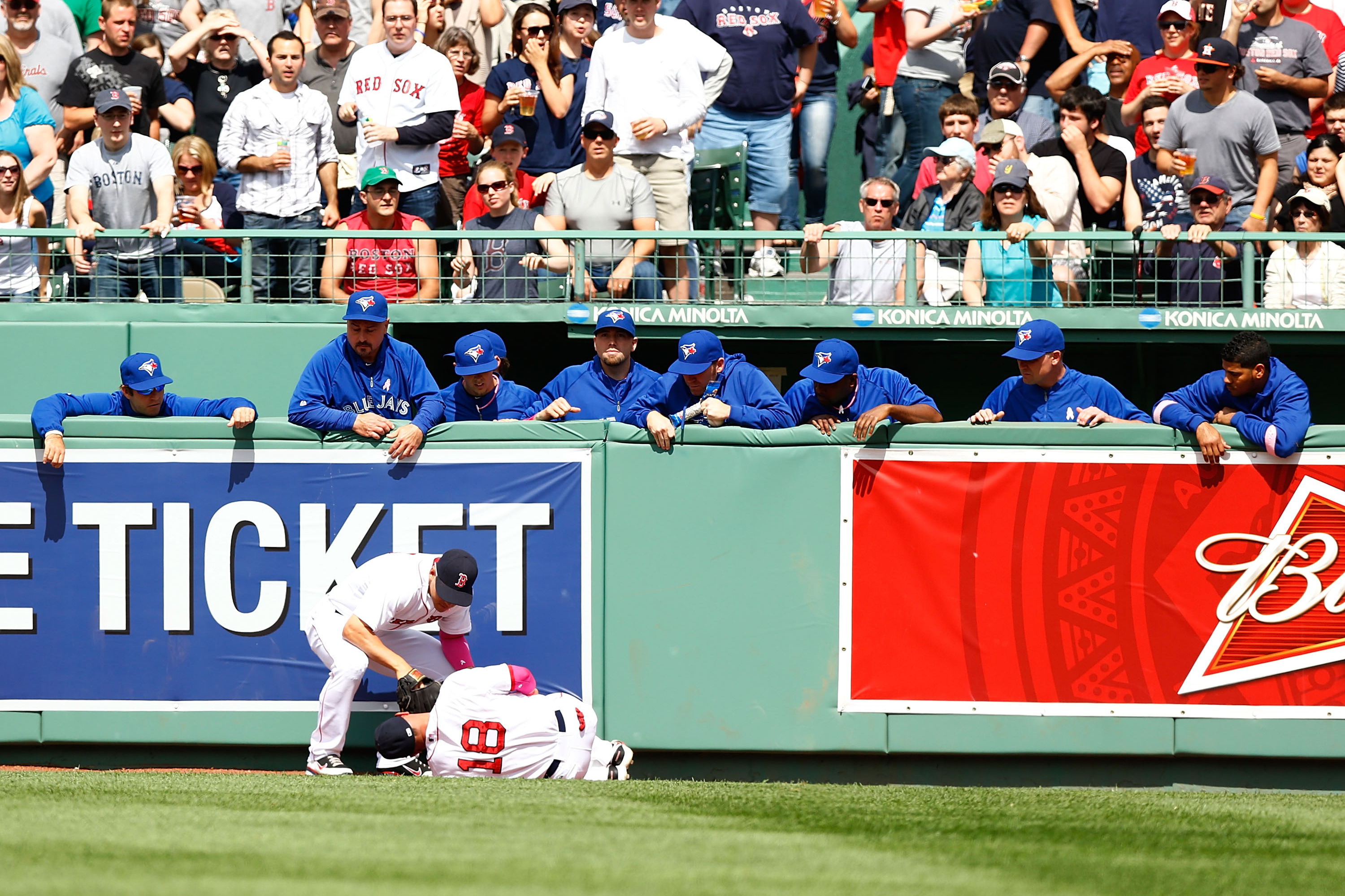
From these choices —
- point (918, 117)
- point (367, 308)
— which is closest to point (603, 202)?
point (367, 308)

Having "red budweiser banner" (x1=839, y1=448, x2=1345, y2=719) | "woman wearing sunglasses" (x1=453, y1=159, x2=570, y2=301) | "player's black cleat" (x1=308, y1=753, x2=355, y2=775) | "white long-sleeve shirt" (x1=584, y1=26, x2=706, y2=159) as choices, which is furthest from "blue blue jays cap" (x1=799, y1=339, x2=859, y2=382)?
"white long-sleeve shirt" (x1=584, y1=26, x2=706, y2=159)

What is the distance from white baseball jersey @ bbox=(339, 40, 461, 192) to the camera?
37.8 ft

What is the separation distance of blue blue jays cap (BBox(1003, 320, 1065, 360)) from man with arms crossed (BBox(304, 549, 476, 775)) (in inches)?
127

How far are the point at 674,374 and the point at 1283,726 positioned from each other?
3.76 metres

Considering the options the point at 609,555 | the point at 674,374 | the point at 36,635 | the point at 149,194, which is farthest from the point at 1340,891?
the point at 149,194

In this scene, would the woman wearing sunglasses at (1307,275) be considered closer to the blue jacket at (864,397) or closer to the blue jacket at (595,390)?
the blue jacket at (864,397)

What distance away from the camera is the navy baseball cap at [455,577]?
702cm

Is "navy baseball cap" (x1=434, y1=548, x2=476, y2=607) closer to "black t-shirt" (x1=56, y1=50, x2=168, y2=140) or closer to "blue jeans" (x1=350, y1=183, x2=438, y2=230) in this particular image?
"blue jeans" (x1=350, y1=183, x2=438, y2=230)

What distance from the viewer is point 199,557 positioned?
7.57m

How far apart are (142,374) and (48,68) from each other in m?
5.81

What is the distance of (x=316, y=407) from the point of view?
774 centimetres

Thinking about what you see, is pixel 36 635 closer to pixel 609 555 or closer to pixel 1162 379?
pixel 609 555

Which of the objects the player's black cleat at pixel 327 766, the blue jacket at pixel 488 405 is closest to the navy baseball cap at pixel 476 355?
the blue jacket at pixel 488 405

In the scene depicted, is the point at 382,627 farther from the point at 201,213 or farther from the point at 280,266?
the point at 201,213
